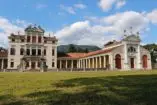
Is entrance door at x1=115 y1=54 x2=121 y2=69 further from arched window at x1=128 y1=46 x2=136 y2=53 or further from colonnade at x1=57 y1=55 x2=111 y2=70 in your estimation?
arched window at x1=128 y1=46 x2=136 y2=53

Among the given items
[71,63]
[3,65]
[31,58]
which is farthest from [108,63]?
[3,65]

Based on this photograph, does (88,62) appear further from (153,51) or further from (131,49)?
(153,51)

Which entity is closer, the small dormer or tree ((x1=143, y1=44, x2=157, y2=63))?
the small dormer

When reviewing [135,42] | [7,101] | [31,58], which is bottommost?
[7,101]

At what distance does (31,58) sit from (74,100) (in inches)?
2104

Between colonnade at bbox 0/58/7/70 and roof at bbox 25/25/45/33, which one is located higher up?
roof at bbox 25/25/45/33

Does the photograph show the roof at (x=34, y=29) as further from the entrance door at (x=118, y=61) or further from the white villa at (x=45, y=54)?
the entrance door at (x=118, y=61)

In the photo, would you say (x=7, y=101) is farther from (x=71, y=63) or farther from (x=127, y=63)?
(x=71, y=63)

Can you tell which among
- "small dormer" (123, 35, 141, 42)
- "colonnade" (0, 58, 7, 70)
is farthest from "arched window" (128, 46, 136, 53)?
"colonnade" (0, 58, 7, 70)

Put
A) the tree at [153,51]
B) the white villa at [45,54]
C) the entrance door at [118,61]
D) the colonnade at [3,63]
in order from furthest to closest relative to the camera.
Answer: the tree at [153,51]
the colonnade at [3,63]
the white villa at [45,54]
the entrance door at [118,61]

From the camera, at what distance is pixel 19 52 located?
59.3 meters

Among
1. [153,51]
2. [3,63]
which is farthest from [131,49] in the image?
[3,63]

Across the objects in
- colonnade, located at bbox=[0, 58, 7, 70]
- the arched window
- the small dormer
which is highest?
the small dormer

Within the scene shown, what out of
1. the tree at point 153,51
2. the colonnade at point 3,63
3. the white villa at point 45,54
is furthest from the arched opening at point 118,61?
the colonnade at point 3,63
